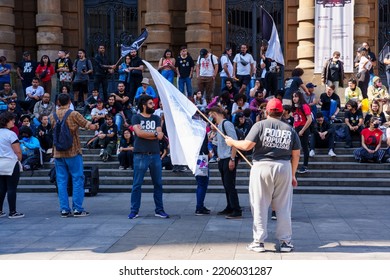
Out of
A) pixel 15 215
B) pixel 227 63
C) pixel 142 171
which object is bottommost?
pixel 15 215

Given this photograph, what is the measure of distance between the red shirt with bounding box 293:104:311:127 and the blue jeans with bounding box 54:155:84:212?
5.55 meters

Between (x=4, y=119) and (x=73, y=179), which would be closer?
(x=73, y=179)

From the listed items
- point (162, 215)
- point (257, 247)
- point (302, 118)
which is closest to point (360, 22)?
point (302, 118)

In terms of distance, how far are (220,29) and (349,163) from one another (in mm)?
8835

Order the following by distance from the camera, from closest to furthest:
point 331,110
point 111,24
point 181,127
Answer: point 181,127
point 331,110
point 111,24

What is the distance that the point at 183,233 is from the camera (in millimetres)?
9609

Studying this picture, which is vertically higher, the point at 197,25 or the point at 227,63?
the point at 197,25

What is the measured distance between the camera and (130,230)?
32.2 ft

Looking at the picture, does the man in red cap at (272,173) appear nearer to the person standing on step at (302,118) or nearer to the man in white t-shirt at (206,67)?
the person standing on step at (302,118)

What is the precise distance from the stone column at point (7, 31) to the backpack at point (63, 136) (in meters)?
11.9

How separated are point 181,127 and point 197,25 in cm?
1186

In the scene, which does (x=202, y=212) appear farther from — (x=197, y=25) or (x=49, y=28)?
(x=49, y=28)

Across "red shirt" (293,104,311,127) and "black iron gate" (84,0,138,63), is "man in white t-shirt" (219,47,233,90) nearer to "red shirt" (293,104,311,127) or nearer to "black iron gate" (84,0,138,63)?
"black iron gate" (84,0,138,63)

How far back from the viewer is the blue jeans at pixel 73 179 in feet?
36.2
